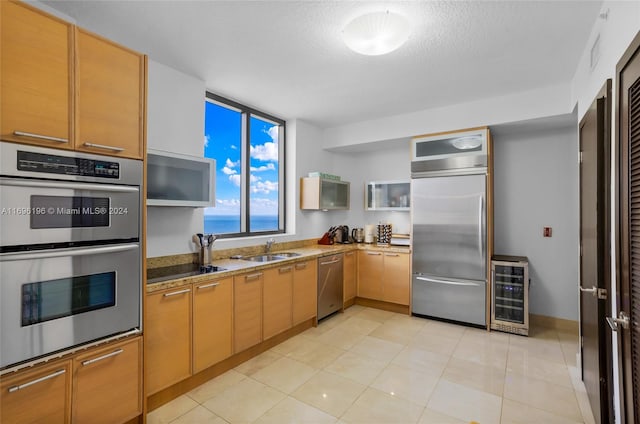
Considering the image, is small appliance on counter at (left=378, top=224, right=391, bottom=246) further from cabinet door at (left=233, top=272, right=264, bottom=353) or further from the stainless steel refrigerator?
cabinet door at (left=233, top=272, right=264, bottom=353)

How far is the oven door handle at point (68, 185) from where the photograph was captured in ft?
4.58

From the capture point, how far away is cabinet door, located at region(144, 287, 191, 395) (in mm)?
2051

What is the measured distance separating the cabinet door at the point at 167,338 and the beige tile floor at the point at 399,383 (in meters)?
0.22

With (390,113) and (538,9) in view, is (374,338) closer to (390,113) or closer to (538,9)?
(390,113)

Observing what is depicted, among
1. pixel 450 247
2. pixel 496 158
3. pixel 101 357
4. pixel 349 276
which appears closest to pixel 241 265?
pixel 101 357

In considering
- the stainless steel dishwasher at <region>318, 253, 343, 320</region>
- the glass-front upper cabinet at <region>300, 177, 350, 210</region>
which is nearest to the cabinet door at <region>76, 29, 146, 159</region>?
the stainless steel dishwasher at <region>318, 253, 343, 320</region>

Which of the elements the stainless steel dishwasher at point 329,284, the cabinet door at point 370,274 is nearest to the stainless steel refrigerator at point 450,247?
the cabinet door at point 370,274

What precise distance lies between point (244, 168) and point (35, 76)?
92.6 inches

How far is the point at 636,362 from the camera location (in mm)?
1173

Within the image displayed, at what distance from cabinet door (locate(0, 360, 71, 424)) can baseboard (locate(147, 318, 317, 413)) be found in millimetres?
658

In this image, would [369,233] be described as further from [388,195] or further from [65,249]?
[65,249]

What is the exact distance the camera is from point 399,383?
2.44 metres

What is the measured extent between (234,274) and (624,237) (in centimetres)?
249

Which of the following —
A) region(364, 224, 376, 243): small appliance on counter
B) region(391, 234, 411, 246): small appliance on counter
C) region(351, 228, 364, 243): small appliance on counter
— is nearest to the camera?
region(391, 234, 411, 246): small appliance on counter
